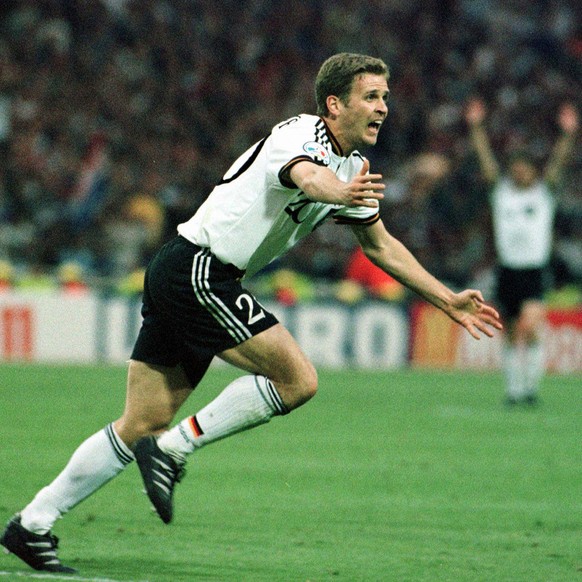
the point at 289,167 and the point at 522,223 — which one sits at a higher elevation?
the point at 522,223

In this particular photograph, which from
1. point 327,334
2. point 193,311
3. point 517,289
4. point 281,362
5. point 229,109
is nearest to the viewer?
point 281,362

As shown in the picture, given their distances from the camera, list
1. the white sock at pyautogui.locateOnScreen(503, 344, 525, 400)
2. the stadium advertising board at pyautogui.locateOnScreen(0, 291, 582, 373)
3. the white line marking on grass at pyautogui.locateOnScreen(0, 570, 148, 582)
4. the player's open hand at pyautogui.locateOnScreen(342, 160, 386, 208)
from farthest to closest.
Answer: the stadium advertising board at pyautogui.locateOnScreen(0, 291, 582, 373) < the white sock at pyautogui.locateOnScreen(503, 344, 525, 400) < the white line marking on grass at pyautogui.locateOnScreen(0, 570, 148, 582) < the player's open hand at pyautogui.locateOnScreen(342, 160, 386, 208)

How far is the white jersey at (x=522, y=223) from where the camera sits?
13.6 m

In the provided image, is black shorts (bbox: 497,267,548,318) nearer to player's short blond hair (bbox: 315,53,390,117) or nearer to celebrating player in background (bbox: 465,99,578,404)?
celebrating player in background (bbox: 465,99,578,404)

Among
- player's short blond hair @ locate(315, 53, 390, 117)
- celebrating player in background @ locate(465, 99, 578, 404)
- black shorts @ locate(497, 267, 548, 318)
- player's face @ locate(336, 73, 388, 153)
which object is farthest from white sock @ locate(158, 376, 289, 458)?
black shorts @ locate(497, 267, 548, 318)

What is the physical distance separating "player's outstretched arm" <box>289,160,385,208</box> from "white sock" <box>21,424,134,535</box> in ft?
4.50

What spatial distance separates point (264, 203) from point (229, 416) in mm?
886

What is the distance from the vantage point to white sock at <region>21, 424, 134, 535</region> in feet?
18.4

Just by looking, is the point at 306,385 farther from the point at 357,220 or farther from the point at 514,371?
the point at 514,371

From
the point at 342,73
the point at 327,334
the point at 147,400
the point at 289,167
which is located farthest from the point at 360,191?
the point at 327,334

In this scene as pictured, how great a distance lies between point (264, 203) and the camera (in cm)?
554

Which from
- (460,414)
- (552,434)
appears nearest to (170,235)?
(460,414)

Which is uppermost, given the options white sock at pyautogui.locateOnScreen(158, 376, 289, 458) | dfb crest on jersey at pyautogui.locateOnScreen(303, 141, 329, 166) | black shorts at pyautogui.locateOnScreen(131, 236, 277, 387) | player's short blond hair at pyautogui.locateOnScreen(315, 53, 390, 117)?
player's short blond hair at pyautogui.locateOnScreen(315, 53, 390, 117)

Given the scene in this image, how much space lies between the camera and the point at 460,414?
40.5ft
